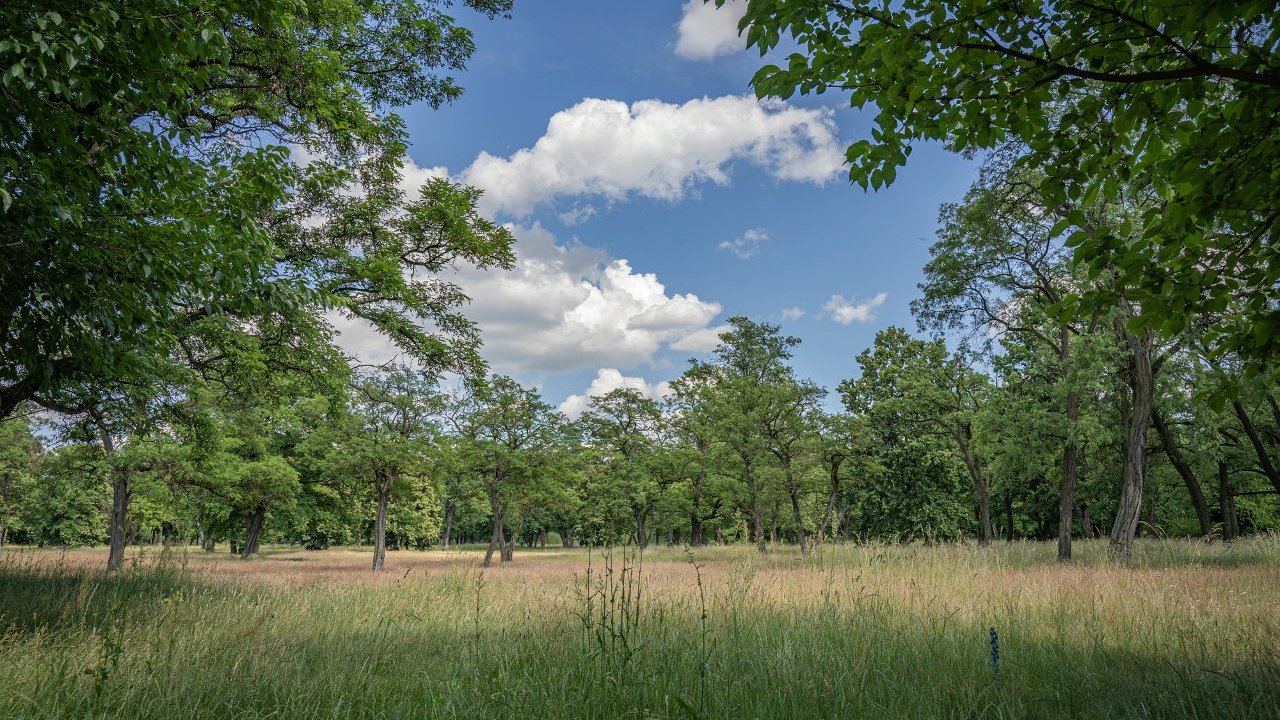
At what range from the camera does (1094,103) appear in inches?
124

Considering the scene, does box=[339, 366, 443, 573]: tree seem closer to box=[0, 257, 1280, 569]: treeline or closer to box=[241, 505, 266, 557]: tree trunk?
box=[0, 257, 1280, 569]: treeline

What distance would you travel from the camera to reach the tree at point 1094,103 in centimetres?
279

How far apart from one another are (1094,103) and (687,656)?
15.0 ft

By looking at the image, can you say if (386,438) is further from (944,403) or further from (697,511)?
(697,511)

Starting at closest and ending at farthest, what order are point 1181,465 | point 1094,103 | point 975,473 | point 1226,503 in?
1. point 1094,103
2. point 1181,465
3. point 1226,503
4. point 975,473

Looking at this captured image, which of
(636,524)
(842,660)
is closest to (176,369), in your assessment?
(842,660)

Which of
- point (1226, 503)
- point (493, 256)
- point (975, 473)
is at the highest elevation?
point (493, 256)

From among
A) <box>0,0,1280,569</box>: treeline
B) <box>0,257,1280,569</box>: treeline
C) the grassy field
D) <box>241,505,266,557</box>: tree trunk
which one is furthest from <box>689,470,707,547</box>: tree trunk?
the grassy field

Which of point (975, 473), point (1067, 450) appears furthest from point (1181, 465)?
point (1067, 450)

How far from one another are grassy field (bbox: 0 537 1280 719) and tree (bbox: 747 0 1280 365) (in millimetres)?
2581

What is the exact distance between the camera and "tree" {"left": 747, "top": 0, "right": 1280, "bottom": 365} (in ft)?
9.15

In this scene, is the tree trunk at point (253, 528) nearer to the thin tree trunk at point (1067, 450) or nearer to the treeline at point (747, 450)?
the treeline at point (747, 450)

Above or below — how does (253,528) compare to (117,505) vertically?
below

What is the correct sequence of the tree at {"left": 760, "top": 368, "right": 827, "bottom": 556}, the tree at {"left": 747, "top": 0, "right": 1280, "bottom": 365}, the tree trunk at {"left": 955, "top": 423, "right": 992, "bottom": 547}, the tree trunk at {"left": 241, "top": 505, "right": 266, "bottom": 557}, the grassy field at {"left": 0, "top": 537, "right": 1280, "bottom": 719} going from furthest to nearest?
the tree trunk at {"left": 241, "top": 505, "right": 266, "bottom": 557}
the tree at {"left": 760, "top": 368, "right": 827, "bottom": 556}
the tree trunk at {"left": 955, "top": 423, "right": 992, "bottom": 547}
the grassy field at {"left": 0, "top": 537, "right": 1280, "bottom": 719}
the tree at {"left": 747, "top": 0, "right": 1280, "bottom": 365}
